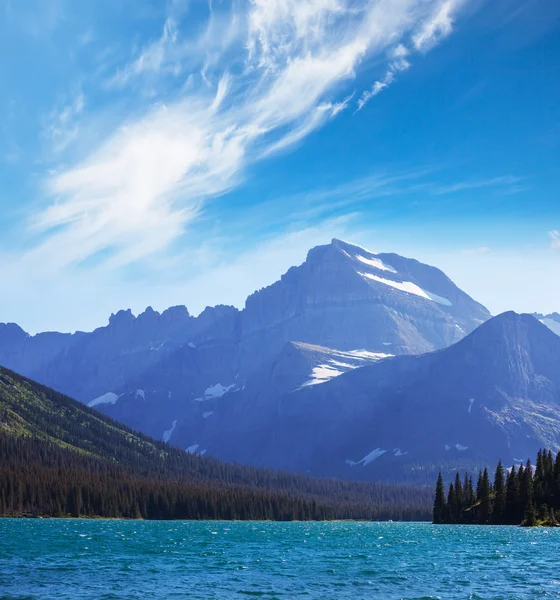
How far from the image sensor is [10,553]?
11612 centimetres

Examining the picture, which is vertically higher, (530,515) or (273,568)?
(530,515)

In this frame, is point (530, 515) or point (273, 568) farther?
point (530, 515)

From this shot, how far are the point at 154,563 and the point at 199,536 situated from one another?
64.2 m

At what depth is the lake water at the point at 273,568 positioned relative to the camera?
83.2m

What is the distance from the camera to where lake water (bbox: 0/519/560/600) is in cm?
8319

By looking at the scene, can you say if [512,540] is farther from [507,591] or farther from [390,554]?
[507,591]

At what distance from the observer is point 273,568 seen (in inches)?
4156

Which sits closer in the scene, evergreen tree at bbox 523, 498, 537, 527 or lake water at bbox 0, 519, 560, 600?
lake water at bbox 0, 519, 560, 600

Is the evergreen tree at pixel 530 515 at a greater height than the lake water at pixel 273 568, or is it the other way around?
the evergreen tree at pixel 530 515

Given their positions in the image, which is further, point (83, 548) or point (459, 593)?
point (83, 548)

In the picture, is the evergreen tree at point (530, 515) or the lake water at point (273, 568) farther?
the evergreen tree at point (530, 515)

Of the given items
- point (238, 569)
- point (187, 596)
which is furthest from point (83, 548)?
point (187, 596)

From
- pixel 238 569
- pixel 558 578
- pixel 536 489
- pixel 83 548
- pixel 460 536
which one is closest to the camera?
pixel 558 578

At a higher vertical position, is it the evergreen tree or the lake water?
the evergreen tree
